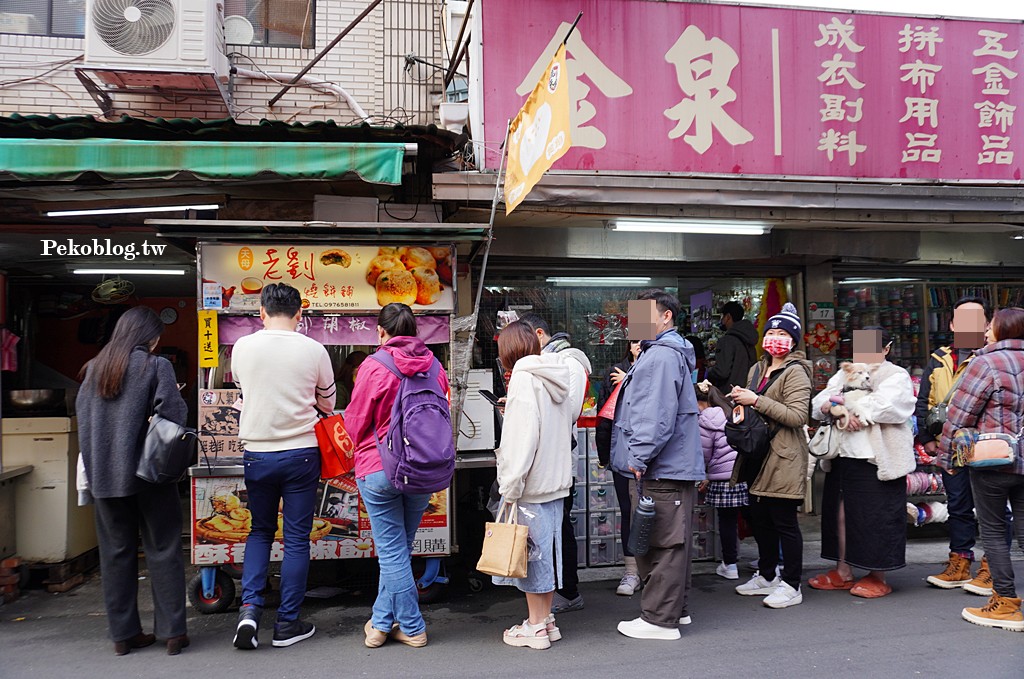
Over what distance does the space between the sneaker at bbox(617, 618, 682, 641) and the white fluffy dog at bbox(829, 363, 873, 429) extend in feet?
6.22

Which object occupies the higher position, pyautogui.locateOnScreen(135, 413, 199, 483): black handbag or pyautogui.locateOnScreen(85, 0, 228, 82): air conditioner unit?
pyautogui.locateOnScreen(85, 0, 228, 82): air conditioner unit

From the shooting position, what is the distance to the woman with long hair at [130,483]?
4.07m

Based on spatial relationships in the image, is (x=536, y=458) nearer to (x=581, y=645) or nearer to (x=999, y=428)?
(x=581, y=645)

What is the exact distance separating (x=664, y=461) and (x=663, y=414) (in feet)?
0.99

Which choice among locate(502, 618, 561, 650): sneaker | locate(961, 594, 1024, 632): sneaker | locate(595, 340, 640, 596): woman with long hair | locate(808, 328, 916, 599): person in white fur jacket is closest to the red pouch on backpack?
locate(502, 618, 561, 650): sneaker

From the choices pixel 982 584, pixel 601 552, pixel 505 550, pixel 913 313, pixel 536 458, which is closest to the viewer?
pixel 505 550

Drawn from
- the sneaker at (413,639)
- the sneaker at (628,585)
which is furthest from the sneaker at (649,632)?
the sneaker at (413,639)

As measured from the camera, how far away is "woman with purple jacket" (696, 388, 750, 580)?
18.4 feet

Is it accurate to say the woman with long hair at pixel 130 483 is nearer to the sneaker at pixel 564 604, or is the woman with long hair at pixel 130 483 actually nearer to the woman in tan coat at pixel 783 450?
the sneaker at pixel 564 604

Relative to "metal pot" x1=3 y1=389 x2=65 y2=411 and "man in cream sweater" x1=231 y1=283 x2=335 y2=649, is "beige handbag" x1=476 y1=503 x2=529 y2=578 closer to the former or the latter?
"man in cream sweater" x1=231 y1=283 x2=335 y2=649

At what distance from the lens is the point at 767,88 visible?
643 centimetres

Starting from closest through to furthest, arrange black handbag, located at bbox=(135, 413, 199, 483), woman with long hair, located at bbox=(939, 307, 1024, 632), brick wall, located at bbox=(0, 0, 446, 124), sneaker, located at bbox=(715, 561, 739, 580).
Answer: black handbag, located at bbox=(135, 413, 199, 483)
woman with long hair, located at bbox=(939, 307, 1024, 632)
sneaker, located at bbox=(715, 561, 739, 580)
brick wall, located at bbox=(0, 0, 446, 124)

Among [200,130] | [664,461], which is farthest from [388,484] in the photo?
[200,130]

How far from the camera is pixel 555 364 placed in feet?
14.4
